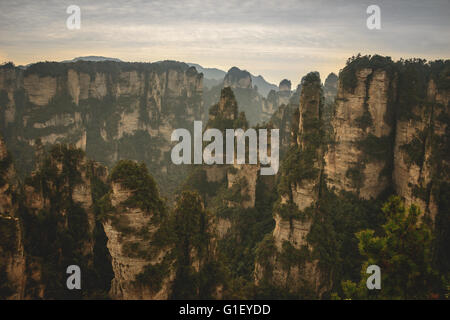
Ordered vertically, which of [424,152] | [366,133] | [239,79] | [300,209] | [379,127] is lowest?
[300,209]

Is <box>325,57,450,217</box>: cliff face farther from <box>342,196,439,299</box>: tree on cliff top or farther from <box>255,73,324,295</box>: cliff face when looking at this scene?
<box>342,196,439,299</box>: tree on cliff top

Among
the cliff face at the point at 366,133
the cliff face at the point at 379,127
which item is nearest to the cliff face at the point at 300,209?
the cliff face at the point at 366,133

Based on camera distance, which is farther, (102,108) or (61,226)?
(102,108)

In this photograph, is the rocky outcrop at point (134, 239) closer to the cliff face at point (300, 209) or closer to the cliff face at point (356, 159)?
the cliff face at point (300, 209)

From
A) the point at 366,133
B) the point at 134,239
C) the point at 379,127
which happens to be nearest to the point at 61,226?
the point at 134,239

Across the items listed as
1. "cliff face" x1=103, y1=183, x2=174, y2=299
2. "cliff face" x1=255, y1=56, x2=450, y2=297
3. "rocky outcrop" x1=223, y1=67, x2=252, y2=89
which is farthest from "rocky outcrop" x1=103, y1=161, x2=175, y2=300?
"rocky outcrop" x1=223, y1=67, x2=252, y2=89

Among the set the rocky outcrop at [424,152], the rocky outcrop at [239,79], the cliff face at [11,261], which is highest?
the rocky outcrop at [239,79]

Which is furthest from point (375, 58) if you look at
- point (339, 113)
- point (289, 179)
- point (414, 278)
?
point (414, 278)

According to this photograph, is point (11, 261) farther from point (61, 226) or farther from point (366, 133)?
point (366, 133)
